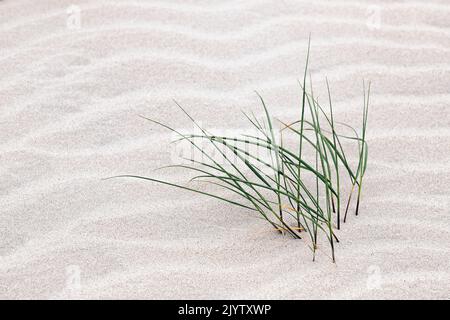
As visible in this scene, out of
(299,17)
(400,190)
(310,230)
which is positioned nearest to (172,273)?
(310,230)

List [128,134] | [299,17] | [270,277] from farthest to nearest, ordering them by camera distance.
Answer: [299,17]
[128,134]
[270,277]

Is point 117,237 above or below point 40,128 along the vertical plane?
below

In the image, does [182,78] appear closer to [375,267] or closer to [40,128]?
[40,128]

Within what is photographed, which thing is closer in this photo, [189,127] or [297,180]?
[297,180]

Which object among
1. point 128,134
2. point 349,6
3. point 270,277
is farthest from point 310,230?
point 349,6

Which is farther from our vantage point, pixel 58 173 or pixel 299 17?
pixel 299 17

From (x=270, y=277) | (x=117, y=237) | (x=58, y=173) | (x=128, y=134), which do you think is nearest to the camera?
(x=270, y=277)

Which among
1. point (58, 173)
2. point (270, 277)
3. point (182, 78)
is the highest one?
point (182, 78)
